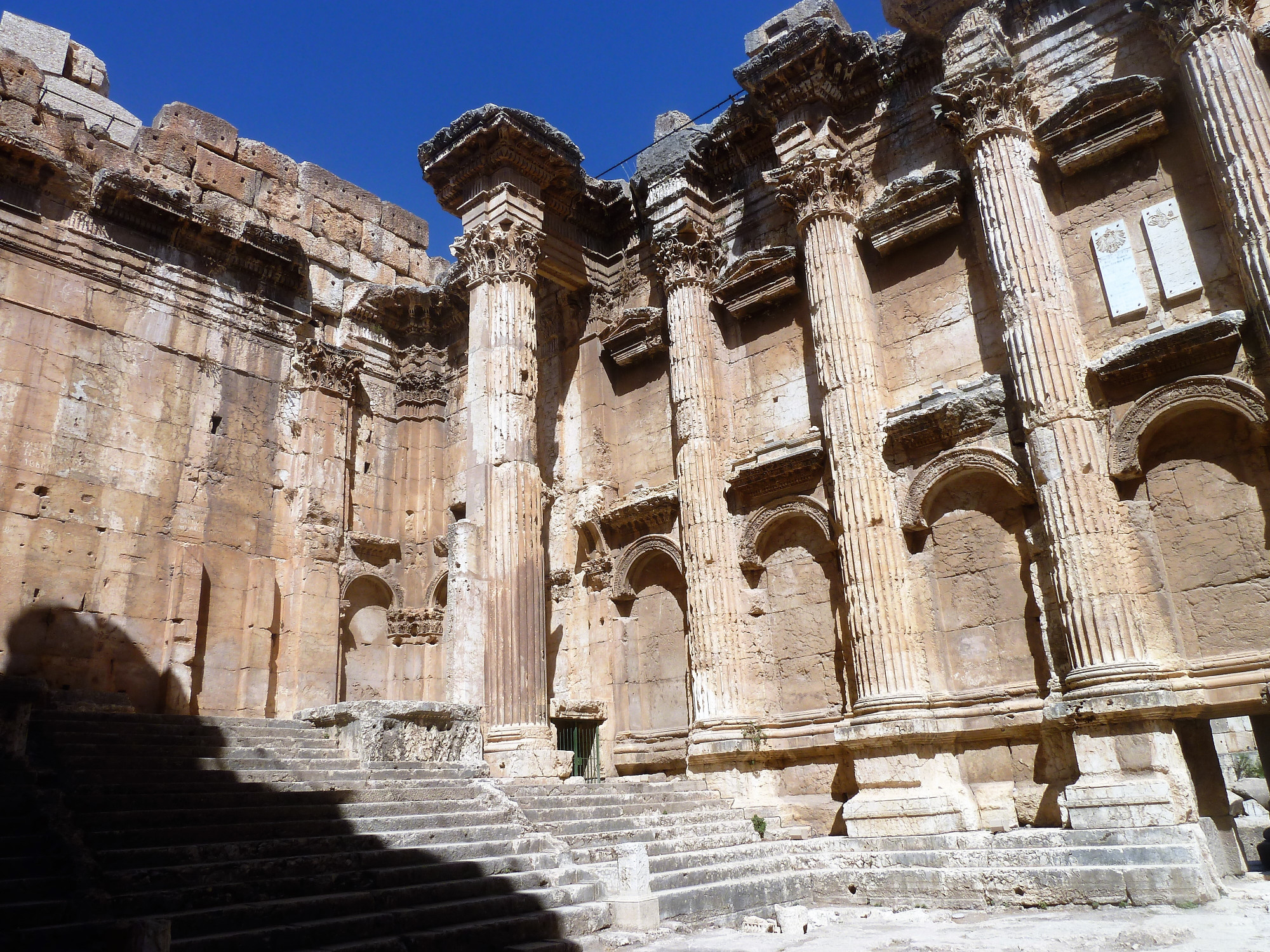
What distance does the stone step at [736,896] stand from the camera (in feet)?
28.0

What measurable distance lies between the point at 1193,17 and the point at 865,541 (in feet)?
23.8

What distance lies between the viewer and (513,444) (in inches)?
566

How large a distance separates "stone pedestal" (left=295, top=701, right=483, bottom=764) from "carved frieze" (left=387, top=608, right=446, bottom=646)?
21.6 ft

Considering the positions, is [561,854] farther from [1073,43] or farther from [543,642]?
[1073,43]

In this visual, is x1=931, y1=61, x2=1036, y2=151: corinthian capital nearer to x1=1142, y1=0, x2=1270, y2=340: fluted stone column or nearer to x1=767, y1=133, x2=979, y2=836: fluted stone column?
x1=1142, y1=0, x2=1270, y2=340: fluted stone column

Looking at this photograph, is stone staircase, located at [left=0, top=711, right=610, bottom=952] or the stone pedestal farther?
the stone pedestal

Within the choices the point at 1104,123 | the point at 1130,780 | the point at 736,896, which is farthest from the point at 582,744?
the point at 1104,123

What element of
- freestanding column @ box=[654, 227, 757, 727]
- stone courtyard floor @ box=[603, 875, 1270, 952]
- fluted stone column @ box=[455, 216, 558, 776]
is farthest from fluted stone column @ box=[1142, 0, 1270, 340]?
fluted stone column @ box=[455, 216, 558, 776]

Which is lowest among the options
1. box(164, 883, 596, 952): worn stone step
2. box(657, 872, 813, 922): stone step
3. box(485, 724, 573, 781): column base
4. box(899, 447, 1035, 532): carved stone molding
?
box(657, 872, 813, 922): stone step

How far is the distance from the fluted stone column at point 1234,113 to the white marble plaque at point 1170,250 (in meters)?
0.70

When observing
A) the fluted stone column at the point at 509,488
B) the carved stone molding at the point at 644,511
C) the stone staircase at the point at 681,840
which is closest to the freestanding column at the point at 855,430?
the stone staircase at the point at 681,840

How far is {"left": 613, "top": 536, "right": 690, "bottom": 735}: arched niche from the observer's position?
49.3ft

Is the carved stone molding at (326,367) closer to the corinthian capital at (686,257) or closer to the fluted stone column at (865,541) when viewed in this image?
the corinthian capital at (686,257)

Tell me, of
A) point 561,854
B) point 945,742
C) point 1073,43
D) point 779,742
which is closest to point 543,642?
point 779,742
